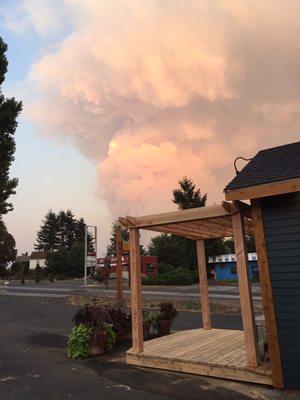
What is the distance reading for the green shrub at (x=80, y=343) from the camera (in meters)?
8.30

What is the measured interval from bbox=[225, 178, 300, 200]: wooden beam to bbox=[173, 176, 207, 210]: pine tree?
41.9 m

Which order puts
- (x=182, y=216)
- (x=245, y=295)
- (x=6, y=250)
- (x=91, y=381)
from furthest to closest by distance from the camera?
(x=6, y=250) → (x=182, y=216) → (x=91, y=381) → (x=245, y=295)

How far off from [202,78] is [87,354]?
1191 centimetres

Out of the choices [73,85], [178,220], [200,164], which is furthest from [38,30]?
[178,220]

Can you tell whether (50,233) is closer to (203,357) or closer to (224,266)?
(224,266)

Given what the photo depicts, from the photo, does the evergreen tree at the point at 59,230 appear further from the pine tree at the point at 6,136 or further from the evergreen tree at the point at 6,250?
the pine tree at the point at 6,136

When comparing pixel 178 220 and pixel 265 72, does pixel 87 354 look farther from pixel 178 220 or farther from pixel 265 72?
pixel 265 72

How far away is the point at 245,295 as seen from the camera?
21.2 feet

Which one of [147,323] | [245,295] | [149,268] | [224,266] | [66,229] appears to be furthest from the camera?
[66,229]

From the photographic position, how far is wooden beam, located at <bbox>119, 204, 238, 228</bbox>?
6781 millimetres

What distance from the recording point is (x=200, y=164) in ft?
56.7

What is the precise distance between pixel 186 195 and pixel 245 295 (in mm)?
42864

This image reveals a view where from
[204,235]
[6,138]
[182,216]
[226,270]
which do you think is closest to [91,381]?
[182,216]

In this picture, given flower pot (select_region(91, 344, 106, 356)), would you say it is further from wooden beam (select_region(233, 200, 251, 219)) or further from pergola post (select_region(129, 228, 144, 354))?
wooden beam (select_region(233, 200, 251, 219))
